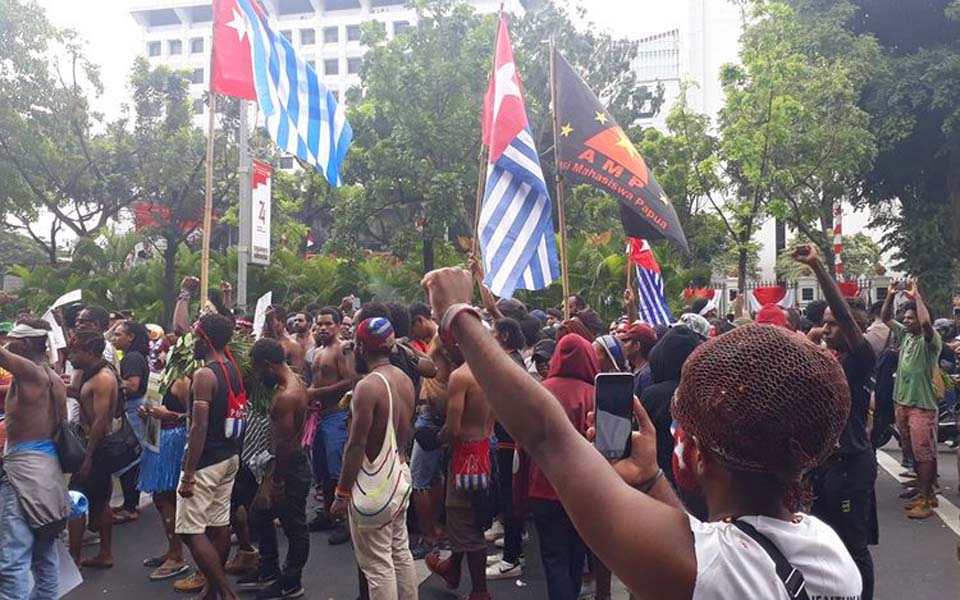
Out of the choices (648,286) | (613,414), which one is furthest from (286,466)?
(648,286)

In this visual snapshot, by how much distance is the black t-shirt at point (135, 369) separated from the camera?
7152mm

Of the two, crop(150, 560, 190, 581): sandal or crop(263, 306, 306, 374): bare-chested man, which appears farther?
crop(263, 306, 306, 374): bare-chested man

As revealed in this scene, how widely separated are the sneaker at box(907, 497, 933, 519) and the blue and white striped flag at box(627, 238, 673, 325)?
13.1 feet

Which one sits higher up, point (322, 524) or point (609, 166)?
point (609, 166)

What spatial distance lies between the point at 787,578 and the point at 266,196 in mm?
9675

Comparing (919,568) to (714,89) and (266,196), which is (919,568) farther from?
(714,89)

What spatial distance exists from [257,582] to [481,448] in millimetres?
1957

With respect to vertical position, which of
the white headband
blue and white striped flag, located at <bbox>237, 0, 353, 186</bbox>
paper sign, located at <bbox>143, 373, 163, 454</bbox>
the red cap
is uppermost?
blue and white striped flag, located at <bbox>237, 0, 353, 186</bbox>

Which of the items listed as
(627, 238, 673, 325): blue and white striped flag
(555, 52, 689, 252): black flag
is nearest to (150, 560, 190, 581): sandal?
(555, 52, 689, 252): black flag

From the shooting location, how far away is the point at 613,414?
8.82 feet

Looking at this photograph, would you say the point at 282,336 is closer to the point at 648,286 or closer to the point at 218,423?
the point at 218,423

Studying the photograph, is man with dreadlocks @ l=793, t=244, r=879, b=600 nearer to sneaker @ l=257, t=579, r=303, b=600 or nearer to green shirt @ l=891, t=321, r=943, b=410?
sneaker @ l=257, t=579, r=303, b=600

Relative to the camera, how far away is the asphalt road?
19.5 ft

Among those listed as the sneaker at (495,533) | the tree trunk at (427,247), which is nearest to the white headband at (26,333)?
the sneaker at (495,533)
